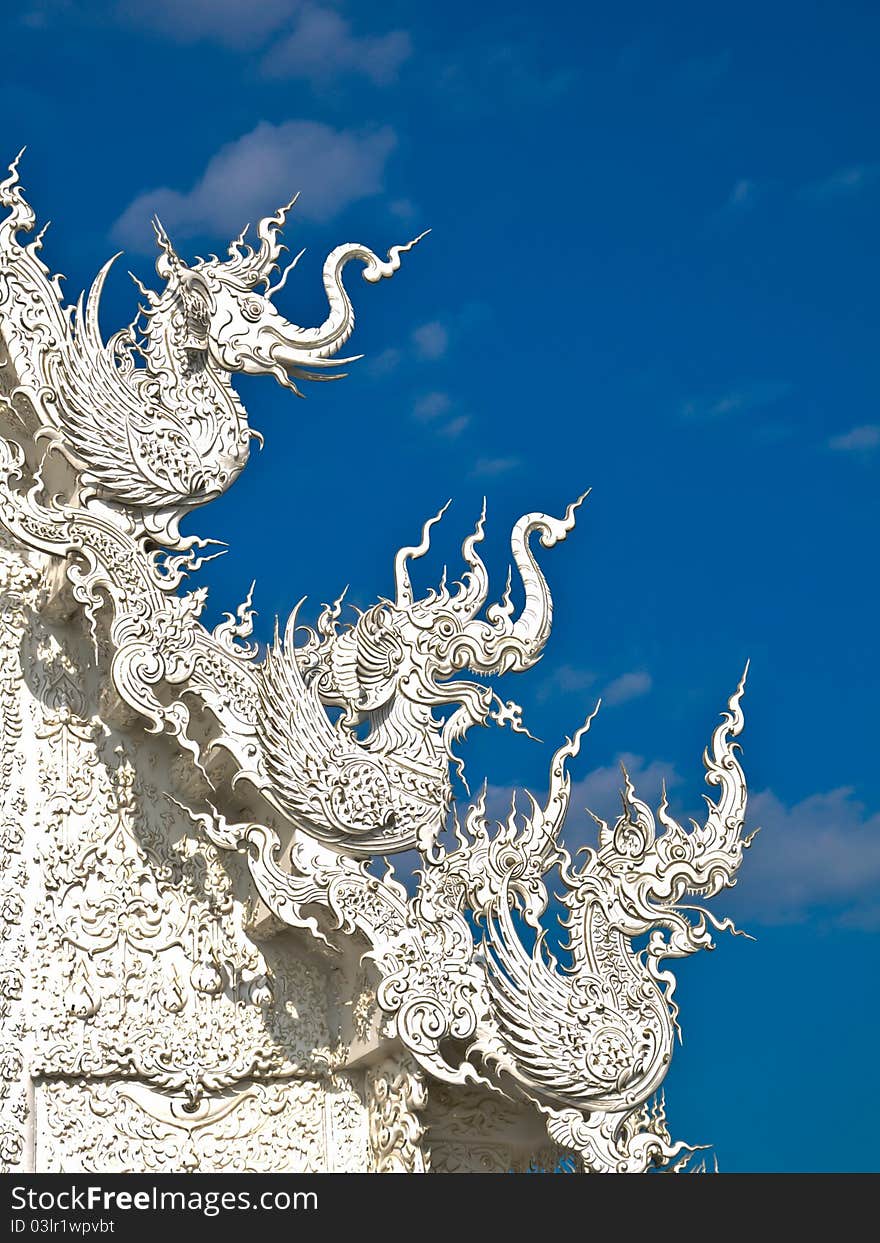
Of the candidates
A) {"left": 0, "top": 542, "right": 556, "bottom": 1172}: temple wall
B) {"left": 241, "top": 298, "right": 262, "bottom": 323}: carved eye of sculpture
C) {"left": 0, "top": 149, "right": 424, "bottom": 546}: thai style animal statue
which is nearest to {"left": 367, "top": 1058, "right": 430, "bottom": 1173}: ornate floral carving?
{"left": 0, "top": 542, "right": 556, "bottom": 1172}: temple wall

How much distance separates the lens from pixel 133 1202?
21.3 ft

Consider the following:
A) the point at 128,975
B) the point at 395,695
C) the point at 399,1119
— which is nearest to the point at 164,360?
the point at 395,695

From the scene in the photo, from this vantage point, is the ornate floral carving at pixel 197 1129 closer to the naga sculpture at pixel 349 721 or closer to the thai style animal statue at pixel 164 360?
the naga sculpture at pixel 349 721

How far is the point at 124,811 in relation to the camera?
7090mm

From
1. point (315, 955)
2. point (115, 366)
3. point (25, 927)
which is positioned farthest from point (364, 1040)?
point (115, 366)

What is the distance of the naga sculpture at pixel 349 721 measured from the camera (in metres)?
6.65

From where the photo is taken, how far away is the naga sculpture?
665 centimetres

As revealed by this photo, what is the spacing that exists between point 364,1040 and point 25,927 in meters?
1.30

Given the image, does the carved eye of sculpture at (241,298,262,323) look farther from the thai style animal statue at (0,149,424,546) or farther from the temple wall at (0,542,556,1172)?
the temple wall at (0,542,556,1172)

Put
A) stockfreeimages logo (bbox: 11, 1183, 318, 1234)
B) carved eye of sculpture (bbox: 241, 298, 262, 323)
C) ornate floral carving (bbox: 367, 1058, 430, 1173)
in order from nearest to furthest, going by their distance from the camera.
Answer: stockfreeimages logo (bbox: 11, 1183, 318, 1234) < ornate floral carving (bbox: 367, 1058, 430, 1173) < carved eye of sculpture (bbox: 241, 298, 262, 323)

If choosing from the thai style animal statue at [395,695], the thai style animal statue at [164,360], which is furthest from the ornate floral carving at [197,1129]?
the thai style animal statue at [164,360]

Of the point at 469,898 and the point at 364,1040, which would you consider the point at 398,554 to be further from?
the point at 364,1040

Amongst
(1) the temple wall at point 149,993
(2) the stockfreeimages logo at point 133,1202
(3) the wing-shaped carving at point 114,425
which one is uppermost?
(3) the wing-shaped carving at point 114,425

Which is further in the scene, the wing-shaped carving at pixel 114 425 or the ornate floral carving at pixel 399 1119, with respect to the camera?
the wing-shaped carving at pixel 114 425
